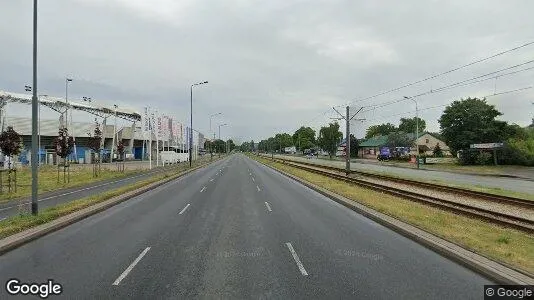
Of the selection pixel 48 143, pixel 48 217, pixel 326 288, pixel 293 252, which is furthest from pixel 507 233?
pixel 48 143

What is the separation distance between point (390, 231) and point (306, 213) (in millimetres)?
4072

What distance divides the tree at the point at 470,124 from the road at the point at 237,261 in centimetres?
5395

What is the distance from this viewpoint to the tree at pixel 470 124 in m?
60.8

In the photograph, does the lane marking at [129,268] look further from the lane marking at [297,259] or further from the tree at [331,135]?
the tree at [331,135]

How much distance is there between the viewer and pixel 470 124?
61.8 m

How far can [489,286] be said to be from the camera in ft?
23.4

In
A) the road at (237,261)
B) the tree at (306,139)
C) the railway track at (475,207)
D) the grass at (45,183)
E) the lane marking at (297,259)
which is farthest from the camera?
the tree at (306,139)

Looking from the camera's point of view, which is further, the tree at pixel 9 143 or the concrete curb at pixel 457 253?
the tree at pixel 9 143

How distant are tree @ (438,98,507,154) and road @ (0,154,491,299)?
177 feet

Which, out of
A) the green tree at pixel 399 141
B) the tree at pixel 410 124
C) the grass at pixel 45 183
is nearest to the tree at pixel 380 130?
the tree at pixel 410 124

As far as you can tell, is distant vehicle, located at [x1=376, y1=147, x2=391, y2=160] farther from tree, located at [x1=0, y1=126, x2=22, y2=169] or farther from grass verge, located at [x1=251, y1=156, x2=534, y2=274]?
grass verge, located at [x1=251, y1=156, x2=534, y2=274]

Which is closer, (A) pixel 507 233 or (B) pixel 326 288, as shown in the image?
(B) pixel 326 288

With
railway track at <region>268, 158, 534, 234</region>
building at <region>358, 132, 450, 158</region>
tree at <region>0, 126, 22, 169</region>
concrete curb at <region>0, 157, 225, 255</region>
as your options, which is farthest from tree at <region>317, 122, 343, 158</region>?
concrete curb at <region>0, 157, 225, 255</region>

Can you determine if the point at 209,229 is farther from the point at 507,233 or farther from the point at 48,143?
the point at 48,143
